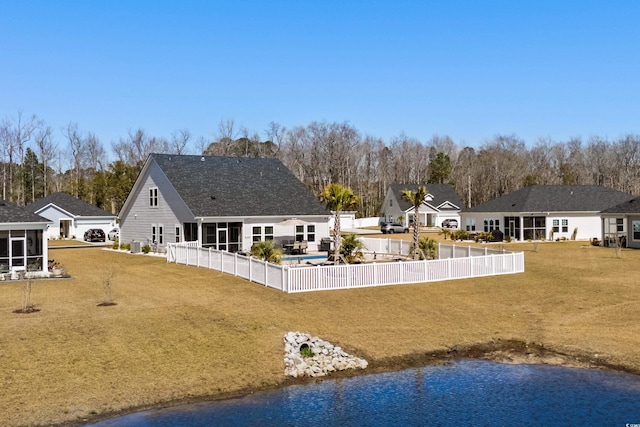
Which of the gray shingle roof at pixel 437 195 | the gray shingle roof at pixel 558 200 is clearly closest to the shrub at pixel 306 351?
the gray shingle roof at pixel 558 200

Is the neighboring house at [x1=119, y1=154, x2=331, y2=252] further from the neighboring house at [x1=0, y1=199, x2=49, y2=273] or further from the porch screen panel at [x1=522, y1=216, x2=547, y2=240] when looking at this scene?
the porch screen panel at [x1=522, y1=216, x2=547, y2=240]

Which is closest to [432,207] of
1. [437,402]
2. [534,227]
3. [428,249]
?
[534,227]

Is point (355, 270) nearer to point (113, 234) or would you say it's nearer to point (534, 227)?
point (534, 227)

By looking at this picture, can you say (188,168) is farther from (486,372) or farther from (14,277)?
(486,372)

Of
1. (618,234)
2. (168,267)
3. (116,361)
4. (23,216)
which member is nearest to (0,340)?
(116,361)

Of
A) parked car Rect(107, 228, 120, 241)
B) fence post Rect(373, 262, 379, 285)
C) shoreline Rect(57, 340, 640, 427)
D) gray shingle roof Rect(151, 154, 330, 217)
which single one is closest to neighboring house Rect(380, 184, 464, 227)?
parked car Rect(107, 228, 120, 241)

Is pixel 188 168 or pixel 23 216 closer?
pixel 23 216
